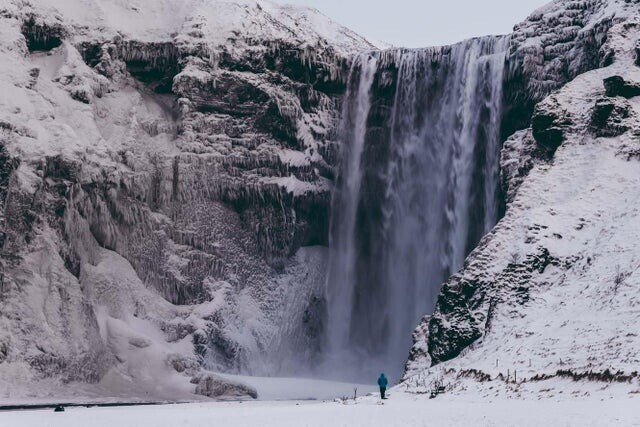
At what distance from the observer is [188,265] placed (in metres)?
70.1

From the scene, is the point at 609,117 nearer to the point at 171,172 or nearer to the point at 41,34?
the point at 171,172

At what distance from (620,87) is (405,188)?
18459 mm

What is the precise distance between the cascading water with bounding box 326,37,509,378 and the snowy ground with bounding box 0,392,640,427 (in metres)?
26.9

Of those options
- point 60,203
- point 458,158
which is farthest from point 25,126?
point 458,158

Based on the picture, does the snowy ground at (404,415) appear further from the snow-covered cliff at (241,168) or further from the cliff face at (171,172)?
the cliff face at (171,172)

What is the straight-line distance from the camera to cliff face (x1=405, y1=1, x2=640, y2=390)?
4369 cm

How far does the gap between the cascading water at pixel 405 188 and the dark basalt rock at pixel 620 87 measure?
36.1 ft

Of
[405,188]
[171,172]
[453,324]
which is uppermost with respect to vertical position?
[405,188]

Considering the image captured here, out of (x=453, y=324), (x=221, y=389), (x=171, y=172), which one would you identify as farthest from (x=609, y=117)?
(x=171, y=172)

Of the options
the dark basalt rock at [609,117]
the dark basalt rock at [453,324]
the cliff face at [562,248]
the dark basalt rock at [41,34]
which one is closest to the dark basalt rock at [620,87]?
the cliff face at [562,248]

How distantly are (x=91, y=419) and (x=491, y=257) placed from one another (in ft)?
73.1

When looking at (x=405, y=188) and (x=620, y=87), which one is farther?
(x=405, y=188)

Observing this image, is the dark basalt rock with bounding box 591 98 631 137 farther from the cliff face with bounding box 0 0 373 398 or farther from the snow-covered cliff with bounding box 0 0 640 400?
the cliff face with bounding box 0 0 373 398

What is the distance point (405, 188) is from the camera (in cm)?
7306
